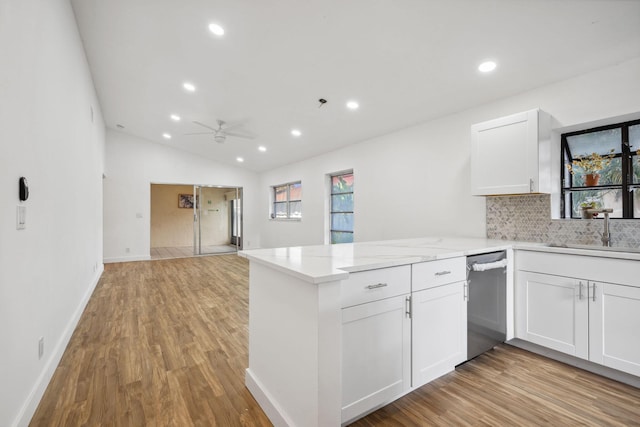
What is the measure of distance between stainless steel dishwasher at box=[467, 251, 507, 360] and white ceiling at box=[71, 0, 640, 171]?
68.5 inches

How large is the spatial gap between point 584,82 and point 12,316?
14.6 feet

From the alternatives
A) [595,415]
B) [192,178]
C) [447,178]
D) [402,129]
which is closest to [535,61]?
[447,178]

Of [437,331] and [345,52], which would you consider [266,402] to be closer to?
[437,331]

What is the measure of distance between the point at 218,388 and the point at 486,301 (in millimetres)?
2083

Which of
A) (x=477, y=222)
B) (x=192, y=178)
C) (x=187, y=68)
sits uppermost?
(x=187, y=68)

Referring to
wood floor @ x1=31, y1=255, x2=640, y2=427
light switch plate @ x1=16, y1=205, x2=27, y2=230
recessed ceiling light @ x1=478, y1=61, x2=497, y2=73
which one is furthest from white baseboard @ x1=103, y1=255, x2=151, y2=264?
recessed ceiling light @ x1=478, y1=61, x2=497, y2=73

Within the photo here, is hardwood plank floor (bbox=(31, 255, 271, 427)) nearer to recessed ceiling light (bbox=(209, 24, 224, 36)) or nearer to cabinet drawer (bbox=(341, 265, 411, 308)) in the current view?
cabinet drawer (bbox=(341, 265, 411, 308))

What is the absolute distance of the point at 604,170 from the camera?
2.60 meters

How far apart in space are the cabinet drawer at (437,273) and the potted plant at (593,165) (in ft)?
5.48

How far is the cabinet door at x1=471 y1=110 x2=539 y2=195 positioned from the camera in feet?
8.37

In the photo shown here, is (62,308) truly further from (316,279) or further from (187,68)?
(187,68)

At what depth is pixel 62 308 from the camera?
2.53 metres

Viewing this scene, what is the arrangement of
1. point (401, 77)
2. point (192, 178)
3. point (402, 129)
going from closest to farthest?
point (401, 77) → point (402, 129) → point (192, 178)

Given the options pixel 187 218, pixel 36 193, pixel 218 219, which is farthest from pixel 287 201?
pixel 36 193
